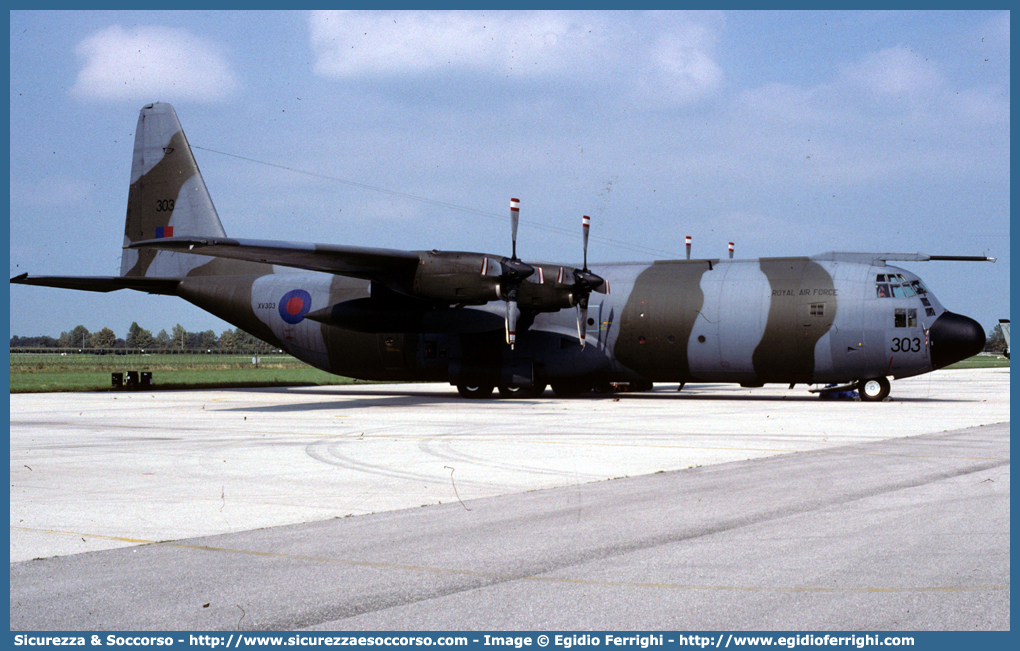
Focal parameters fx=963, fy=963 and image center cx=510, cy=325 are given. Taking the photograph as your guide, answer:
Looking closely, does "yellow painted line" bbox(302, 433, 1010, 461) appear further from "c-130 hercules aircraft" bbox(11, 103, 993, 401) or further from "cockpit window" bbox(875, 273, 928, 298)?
"cockpit window" bbox(875, 273, 928, 298)

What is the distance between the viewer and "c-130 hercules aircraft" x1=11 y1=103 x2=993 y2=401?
28438mm

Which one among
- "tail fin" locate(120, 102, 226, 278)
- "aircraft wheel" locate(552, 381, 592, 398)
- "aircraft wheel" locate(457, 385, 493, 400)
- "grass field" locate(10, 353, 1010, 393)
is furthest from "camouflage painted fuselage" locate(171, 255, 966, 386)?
"grass field" locate(10, 353, 1010, 393)

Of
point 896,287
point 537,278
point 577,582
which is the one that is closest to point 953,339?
point 896,287

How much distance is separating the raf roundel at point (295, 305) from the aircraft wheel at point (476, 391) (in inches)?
249

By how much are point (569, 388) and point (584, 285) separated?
568cm

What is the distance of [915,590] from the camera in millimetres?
6645

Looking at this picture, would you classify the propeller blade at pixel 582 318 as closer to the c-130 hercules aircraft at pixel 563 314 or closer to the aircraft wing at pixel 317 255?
the c-130 hercules aircraft at pixel 563 314

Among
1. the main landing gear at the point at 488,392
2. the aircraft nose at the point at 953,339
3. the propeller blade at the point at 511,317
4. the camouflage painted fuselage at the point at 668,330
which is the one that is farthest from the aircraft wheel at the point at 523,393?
the aircraft nose at the point at 953,339

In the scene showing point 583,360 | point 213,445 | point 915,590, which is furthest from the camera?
point 583,360

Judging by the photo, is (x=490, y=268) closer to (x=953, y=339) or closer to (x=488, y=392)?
(x=488, y=392)

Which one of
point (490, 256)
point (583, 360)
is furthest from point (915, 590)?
point (583, 360)

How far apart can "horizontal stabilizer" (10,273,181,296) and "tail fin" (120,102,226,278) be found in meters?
0.91
